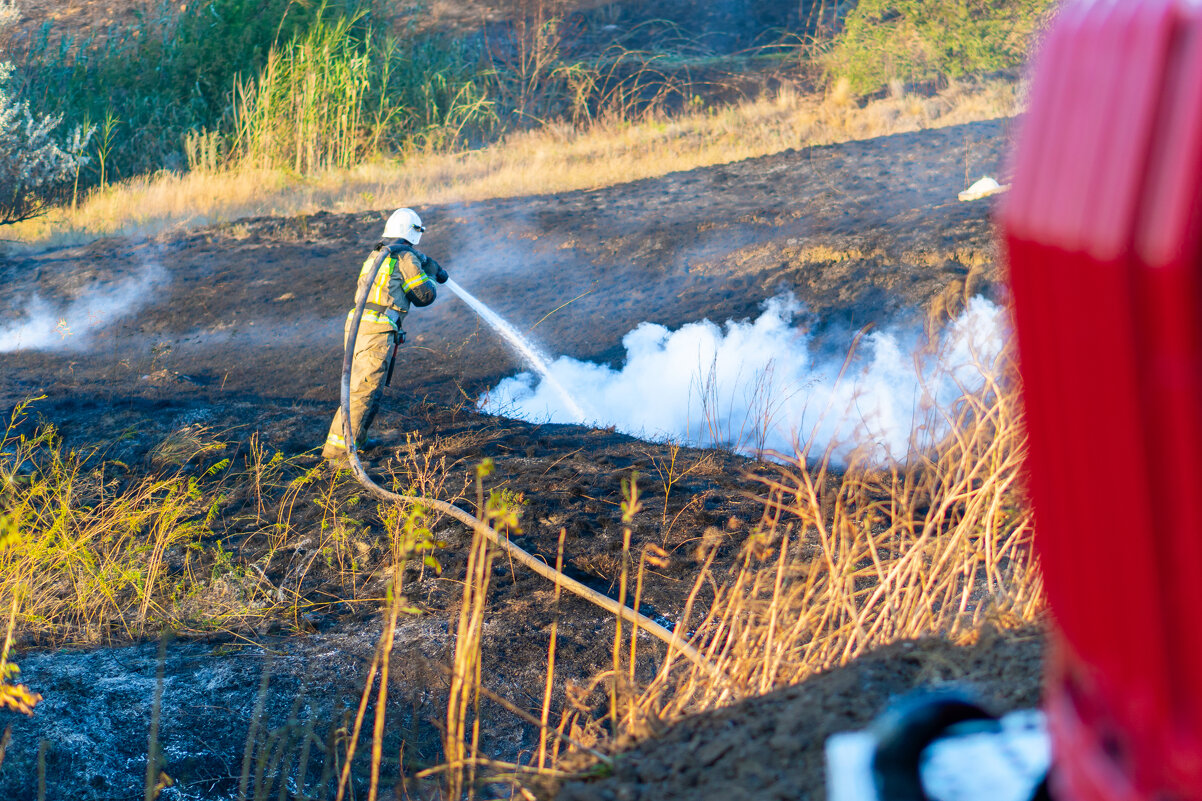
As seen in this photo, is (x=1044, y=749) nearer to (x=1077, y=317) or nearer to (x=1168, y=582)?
(x=1168, y=582)

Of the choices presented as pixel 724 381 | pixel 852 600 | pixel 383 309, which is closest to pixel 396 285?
pixel 383 309

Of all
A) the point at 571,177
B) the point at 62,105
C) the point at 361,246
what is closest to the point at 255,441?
the point at 361,246

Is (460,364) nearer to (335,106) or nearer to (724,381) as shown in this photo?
(724,381)

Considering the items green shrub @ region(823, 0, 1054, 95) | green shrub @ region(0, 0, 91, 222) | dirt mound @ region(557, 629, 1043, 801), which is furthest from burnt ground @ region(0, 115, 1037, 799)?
green shrub @ region(823, 0, 1054, 95)

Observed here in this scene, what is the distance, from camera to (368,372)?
20.8ft

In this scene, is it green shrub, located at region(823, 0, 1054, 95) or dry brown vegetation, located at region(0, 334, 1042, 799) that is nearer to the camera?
dry brown vegetation, located at region(0, 334, 1042, 799)

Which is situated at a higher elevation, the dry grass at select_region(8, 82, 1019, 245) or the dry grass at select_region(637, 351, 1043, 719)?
the dry grass at select_region(637, 351, 1043, 719)

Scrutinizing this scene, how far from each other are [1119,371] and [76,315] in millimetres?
10897

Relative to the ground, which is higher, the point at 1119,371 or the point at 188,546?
the point at 1119,371

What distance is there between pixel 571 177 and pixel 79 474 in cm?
910

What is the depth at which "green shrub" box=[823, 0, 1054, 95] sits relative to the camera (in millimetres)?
15055

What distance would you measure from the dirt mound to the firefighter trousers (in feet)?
14.7

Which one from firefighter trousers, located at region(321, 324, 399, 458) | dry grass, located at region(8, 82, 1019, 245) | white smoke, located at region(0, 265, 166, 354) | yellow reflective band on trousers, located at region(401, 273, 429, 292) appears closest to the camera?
yellow reflective band on trousers, located at region(401, 273, 429, 292)

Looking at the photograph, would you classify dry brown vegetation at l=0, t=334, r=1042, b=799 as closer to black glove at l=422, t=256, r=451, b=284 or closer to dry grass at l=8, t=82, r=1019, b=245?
black glove at l=422, t=256, r=451, b=284
